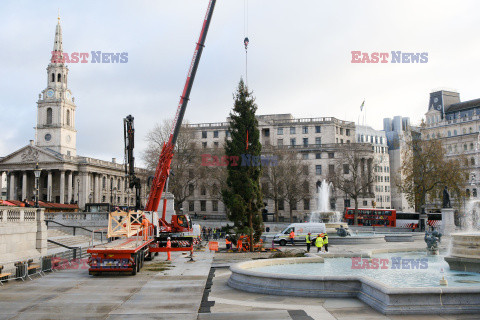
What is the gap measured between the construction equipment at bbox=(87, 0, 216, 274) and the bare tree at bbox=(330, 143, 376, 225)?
4286 centimetres

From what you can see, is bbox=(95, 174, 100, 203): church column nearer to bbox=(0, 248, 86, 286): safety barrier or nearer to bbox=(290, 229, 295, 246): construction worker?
bbox=(290, 229, 295, 246): construction worker

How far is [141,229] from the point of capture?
79.7 ft

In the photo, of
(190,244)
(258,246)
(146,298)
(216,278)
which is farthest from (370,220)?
(146,298)

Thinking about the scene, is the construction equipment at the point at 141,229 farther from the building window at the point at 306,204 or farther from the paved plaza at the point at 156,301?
the building window at the point at 306,204

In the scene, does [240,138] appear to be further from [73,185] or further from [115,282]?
[73,185]

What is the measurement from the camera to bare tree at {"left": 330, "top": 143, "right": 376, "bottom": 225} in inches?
2876

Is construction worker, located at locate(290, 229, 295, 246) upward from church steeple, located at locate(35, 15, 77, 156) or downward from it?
downward

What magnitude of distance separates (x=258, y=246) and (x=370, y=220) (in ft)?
128

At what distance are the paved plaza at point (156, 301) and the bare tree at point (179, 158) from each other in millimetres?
45951

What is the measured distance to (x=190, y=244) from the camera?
26.5 meters

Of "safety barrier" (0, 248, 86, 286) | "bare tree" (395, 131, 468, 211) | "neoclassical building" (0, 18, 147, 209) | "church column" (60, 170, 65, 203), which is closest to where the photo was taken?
"safety barrier" (0, 248, 86, 286)

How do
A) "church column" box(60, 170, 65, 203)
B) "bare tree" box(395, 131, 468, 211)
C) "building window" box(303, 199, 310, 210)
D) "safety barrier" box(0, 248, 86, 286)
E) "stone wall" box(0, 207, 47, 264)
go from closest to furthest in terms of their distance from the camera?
"safety barrier" box(0, 248, 86, 286), "stone wall" box(0, 207, 47, 264), "bare tree" box(395, 131, 468, 211), "building window" box(303, 199, 310, 210), "church column" box(60, 170, 65, 203)

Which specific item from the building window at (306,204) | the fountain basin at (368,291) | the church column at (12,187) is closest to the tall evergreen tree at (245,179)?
the fountain basin at (368,291)

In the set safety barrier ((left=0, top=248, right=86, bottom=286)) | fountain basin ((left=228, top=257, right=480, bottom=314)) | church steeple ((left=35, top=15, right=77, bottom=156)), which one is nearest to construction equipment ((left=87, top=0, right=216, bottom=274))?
safety barrier ((left=0, top=248, right=86, bottom=286))
